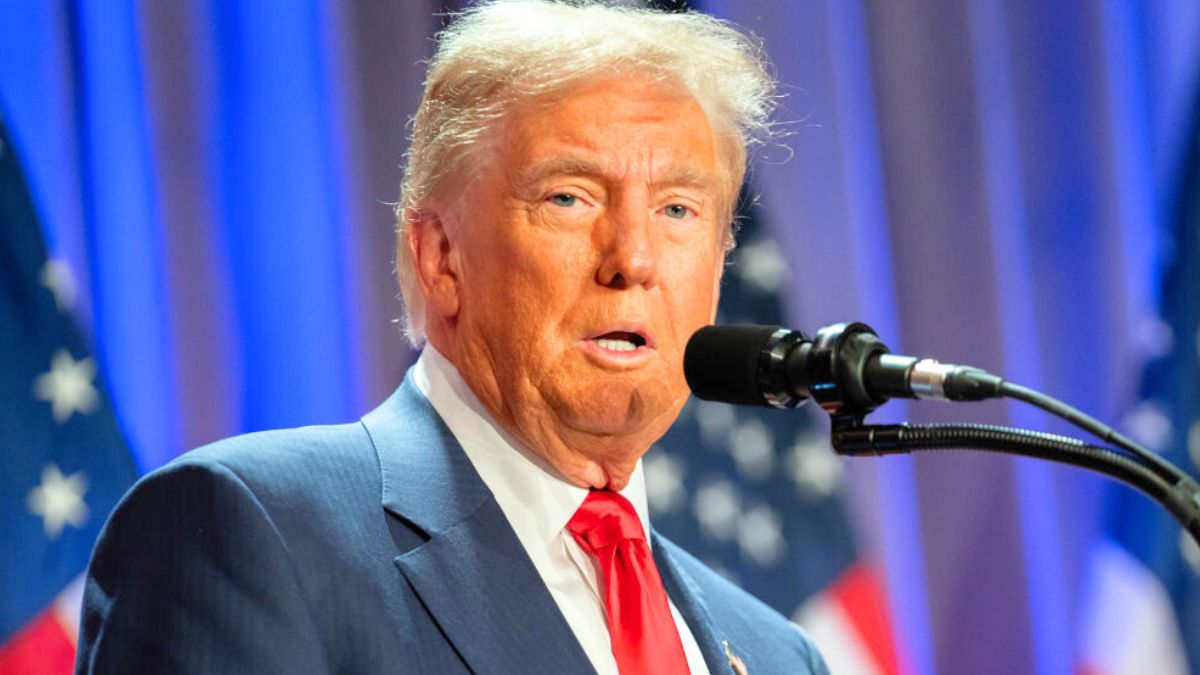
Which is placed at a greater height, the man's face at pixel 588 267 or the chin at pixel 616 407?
the man's face at pixel 588 267

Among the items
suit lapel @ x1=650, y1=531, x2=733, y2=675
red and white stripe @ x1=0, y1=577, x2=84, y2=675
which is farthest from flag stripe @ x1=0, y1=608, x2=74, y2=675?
suit lapel @ x1=650, y1=531, x2=733, y2=675

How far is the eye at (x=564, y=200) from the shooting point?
2150 mm

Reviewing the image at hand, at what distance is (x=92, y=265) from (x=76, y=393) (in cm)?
25

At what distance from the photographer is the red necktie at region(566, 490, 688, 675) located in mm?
2078

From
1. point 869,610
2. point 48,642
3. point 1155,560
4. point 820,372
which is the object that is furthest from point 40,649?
point 1155,560

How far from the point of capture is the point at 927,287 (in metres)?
3.72

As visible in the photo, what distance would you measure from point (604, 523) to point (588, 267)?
38 cm

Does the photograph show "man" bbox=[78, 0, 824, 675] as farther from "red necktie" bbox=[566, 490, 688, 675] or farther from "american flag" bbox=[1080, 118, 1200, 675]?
"american flag" bbox=[1080, 118, 1200, 675]

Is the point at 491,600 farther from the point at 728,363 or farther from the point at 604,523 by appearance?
the point at 728,363

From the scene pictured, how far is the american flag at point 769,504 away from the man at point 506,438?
94cm

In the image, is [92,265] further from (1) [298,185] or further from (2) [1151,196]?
(2) [1151,196]

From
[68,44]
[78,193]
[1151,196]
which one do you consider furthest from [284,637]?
[1151,196]

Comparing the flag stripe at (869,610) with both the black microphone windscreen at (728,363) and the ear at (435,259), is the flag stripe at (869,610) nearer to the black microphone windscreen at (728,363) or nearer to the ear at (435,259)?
the ear at (435,259)

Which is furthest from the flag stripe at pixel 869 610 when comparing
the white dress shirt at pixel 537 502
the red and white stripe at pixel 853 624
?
the white dress shirt at pixel 537 502
